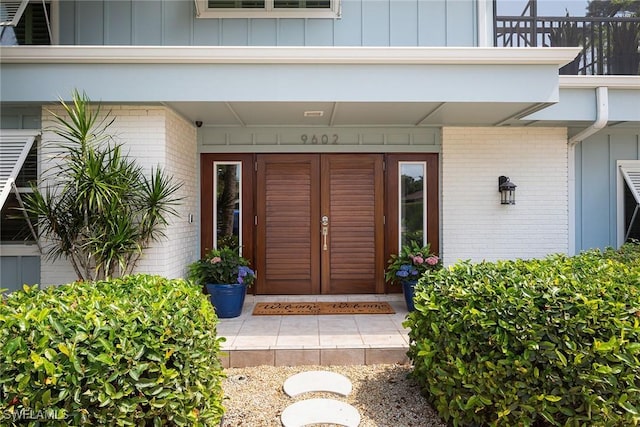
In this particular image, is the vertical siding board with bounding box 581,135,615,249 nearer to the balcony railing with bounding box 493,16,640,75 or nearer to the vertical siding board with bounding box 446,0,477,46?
the balcony railing with bounding box 493,16,640,75

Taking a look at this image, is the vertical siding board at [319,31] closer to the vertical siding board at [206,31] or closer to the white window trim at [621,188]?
the vertical siding board at [206,31]

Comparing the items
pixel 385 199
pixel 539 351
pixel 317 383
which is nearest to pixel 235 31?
pixel 385 199

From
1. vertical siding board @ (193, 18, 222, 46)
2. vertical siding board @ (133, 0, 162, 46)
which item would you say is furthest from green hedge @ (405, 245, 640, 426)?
vertical siding board @ (133, 0, 162, 46)

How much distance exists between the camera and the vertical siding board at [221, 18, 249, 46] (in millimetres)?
5164

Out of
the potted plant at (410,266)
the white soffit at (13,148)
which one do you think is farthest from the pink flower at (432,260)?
the white soffit at (13,148)

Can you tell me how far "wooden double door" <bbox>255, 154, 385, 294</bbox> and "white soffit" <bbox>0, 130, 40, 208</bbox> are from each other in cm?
266

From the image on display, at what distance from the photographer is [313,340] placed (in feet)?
12.7

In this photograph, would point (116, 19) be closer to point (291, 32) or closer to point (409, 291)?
point (291, 32)

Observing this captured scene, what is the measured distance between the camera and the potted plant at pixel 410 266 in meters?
4.95

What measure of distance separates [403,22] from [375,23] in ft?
1.22

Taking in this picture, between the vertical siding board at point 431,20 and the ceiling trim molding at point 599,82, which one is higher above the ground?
the vertical siding board at point 431,20

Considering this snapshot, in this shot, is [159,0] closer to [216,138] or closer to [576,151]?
[216,138]

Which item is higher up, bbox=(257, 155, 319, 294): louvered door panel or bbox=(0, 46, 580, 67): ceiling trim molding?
bbox=(0, 46, 580, 67): ceiling trim molding

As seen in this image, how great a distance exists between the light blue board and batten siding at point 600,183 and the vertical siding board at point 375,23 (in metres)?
3.20
